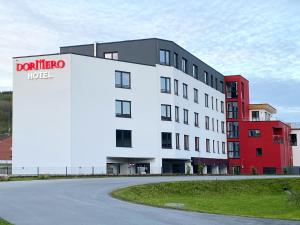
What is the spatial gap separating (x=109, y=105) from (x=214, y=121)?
27.0 m

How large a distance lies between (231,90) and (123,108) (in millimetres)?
33017

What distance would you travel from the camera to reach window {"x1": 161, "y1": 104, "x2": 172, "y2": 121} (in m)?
62.4

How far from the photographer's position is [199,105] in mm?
73750

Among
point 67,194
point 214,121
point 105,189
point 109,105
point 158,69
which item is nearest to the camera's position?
point 67,194

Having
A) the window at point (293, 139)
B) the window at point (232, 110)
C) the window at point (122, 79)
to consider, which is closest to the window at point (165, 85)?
the window at point (122, 79)

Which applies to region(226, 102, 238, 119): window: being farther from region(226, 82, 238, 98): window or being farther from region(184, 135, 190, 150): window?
region(184, 135, 190, 150): window

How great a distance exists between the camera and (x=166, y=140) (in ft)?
204

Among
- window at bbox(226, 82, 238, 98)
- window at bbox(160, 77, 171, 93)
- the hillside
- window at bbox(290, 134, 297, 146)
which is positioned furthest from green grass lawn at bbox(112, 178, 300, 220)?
the hillside

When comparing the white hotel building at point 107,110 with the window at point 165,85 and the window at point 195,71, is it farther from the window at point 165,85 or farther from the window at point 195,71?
the window at point 195,71

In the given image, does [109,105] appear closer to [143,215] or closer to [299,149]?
[143,215]

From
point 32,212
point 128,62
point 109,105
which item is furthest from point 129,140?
point 32,212

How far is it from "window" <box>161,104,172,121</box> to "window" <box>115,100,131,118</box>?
4.42 m

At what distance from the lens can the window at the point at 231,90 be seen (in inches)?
3460

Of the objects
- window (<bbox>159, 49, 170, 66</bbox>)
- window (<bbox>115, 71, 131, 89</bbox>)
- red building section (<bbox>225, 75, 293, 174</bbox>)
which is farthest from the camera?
red building section (<bbox>225, 75, 293, 174</bbox>)
